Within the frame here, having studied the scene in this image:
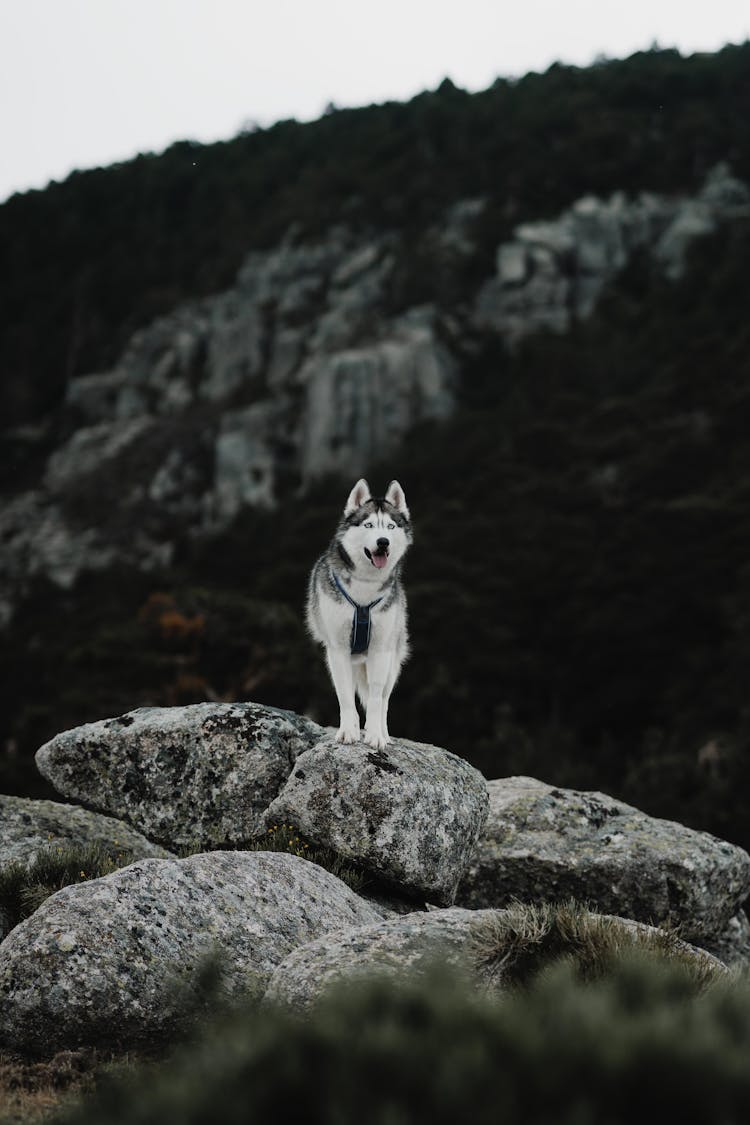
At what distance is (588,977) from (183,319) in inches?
5430

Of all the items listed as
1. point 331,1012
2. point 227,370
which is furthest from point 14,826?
point 227,370

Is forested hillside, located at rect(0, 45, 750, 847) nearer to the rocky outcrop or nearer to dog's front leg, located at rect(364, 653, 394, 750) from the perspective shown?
the rocky outcrop

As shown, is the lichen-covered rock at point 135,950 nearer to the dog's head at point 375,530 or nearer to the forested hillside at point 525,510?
the dog's head at point 375,530

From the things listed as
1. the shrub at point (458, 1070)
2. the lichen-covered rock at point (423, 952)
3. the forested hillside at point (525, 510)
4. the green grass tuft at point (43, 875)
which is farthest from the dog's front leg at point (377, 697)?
the forested hillside at point (525, 510)

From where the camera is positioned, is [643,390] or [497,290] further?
[497,290]

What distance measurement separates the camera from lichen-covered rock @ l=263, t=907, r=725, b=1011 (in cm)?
757

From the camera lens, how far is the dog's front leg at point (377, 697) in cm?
1136

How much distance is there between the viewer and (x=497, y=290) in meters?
107

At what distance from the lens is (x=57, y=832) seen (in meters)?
12.2

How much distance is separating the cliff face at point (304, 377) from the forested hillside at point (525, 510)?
2.63 meters

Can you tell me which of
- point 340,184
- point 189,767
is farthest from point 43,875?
point 340,184

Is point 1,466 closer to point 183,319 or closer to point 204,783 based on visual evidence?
point 183,319

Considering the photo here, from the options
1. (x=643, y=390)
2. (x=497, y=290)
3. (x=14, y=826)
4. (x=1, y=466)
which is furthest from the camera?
(x=1, y=466)

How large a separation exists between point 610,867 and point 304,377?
98224mm
